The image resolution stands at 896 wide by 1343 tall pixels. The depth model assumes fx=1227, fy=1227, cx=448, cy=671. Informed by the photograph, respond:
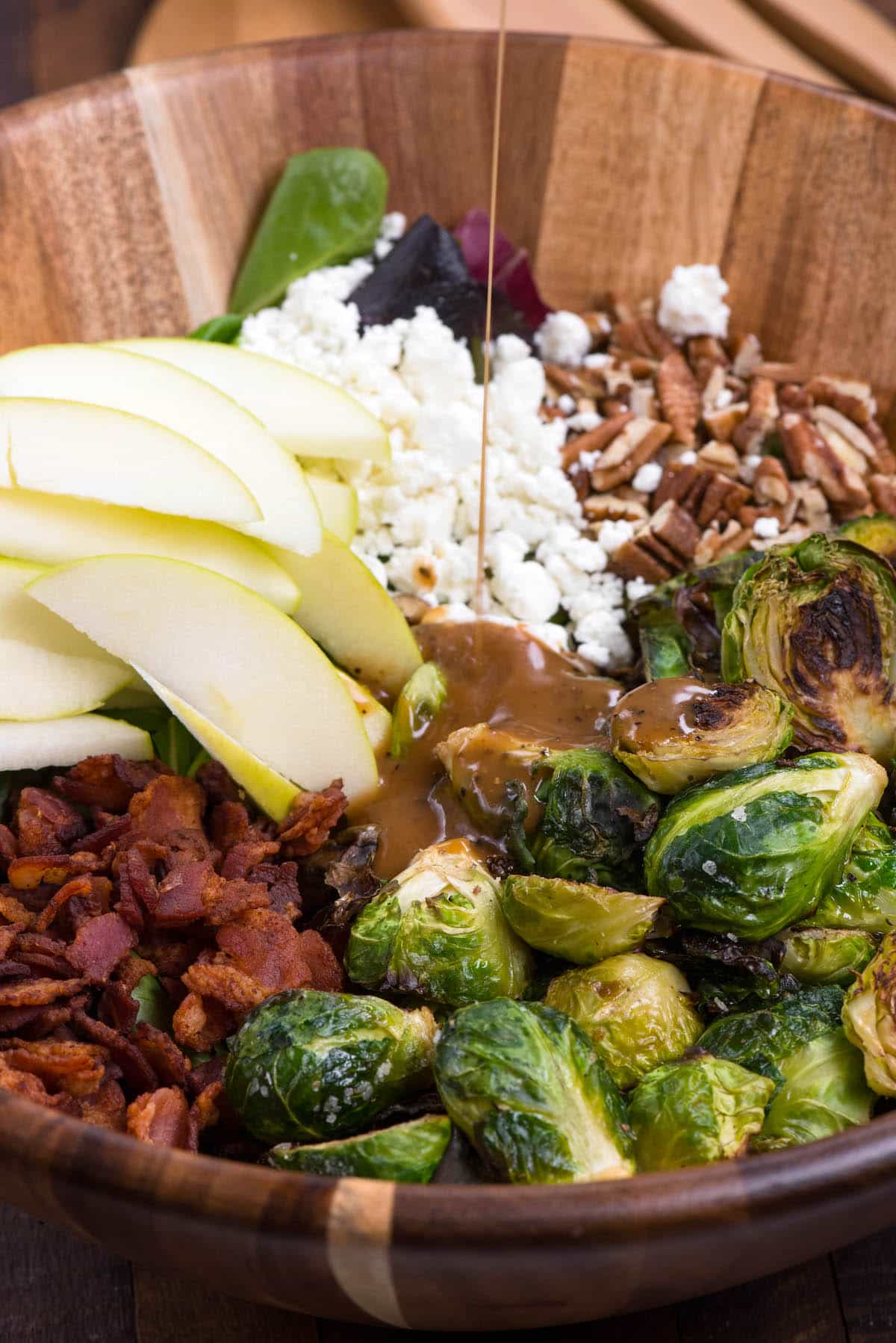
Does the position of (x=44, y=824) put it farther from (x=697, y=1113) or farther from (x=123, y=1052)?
(x=697, y=1113)

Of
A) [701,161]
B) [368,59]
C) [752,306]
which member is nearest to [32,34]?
[368,59]

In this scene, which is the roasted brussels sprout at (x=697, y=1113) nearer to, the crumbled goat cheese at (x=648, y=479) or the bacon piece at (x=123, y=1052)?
the bacon piece at (x=123, y=1052)

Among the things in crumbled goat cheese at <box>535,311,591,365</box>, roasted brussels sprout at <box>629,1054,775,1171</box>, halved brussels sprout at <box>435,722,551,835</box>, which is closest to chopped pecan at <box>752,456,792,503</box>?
crumbled goat cheese at <box>535,311,591,365</box>

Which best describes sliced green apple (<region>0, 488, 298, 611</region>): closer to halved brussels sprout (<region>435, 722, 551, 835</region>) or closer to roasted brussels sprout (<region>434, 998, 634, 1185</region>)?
halved brussels sprout (<region>435, 722, 551, 835</region>)

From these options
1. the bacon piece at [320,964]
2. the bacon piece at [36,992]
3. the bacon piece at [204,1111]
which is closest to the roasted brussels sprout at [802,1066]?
the bacon piece at [320,964]

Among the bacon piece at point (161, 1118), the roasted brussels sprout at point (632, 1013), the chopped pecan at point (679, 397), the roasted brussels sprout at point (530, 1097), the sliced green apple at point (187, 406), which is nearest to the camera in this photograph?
the roasted brussels sprout at point (530, 1097)

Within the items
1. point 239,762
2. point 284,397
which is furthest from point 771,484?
point 239,762
